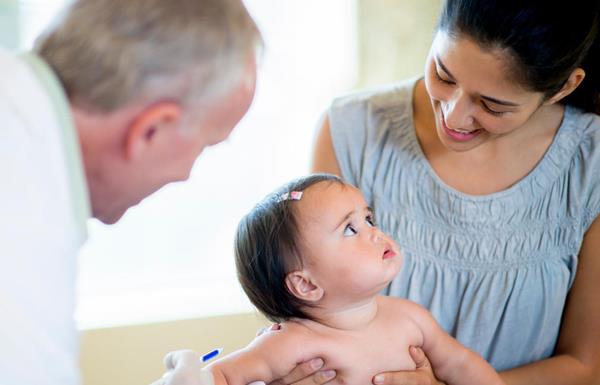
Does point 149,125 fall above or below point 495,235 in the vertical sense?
above

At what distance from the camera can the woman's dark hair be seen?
129 cm

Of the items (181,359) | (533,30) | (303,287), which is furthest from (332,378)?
(533,30)

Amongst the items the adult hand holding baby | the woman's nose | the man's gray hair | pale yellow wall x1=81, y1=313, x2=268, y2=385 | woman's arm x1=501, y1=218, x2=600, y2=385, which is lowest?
pale yellow wall x1=81, y1=313, x2=268, y2=385

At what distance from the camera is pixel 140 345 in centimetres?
234

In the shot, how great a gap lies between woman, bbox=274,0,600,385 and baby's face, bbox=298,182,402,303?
13.1 inches

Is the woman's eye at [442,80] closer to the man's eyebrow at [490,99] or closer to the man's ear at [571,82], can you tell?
the man's eyebrow at [490,99]

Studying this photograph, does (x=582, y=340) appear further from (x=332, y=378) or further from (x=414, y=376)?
(x=332, y=378)

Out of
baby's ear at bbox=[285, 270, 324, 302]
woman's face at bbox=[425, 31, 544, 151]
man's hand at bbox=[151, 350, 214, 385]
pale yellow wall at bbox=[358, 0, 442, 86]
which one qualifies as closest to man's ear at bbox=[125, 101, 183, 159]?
man's hand at bbox=[151, 350, 214, 385]

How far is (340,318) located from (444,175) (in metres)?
0.47

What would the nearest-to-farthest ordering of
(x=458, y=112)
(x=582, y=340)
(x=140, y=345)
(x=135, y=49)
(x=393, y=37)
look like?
1. (x=135, y=49)
2. (x=458, y=112)
3. (x=582, y=340)
4. (x=140, y=345)
5. (x=393, y=37)

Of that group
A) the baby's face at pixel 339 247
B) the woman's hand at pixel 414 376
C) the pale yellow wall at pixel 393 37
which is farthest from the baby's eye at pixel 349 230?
the pale yellow wall at pixel 393 37

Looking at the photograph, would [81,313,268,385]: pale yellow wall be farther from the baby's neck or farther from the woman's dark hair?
the woman's dark hair

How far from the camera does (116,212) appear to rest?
944 mm

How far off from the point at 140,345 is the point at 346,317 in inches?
44.9
